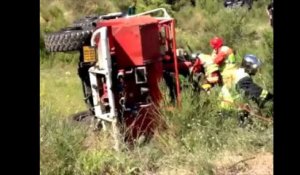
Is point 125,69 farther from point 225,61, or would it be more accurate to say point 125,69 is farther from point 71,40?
point 225,61

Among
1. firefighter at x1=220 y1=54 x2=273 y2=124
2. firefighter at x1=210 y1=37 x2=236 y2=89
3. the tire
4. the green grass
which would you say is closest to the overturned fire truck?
the tire

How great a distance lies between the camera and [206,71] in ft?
30.4

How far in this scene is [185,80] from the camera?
27.4 ft

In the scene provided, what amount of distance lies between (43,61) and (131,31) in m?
9.89

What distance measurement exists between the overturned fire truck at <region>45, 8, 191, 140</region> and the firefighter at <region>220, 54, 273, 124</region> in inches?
28.7

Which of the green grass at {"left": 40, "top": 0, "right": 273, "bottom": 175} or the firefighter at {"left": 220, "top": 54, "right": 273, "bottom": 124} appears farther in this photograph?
the firefighter at {"left": 220, "top": 54, "right": 273, "bottom": 124}

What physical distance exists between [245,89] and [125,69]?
5.59 feet

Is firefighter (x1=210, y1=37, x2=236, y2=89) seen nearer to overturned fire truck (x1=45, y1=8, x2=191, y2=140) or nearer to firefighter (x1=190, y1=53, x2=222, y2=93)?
firefighter (x1=190, y1=53, x2=222, y2=93)

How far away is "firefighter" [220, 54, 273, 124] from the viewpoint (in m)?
8.01

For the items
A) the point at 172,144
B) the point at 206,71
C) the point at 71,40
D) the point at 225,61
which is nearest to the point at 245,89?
the point at 206,71

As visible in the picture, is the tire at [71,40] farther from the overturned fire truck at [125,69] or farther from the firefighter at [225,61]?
the firefighter at [225,61]

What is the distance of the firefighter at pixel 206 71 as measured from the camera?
354 inches
